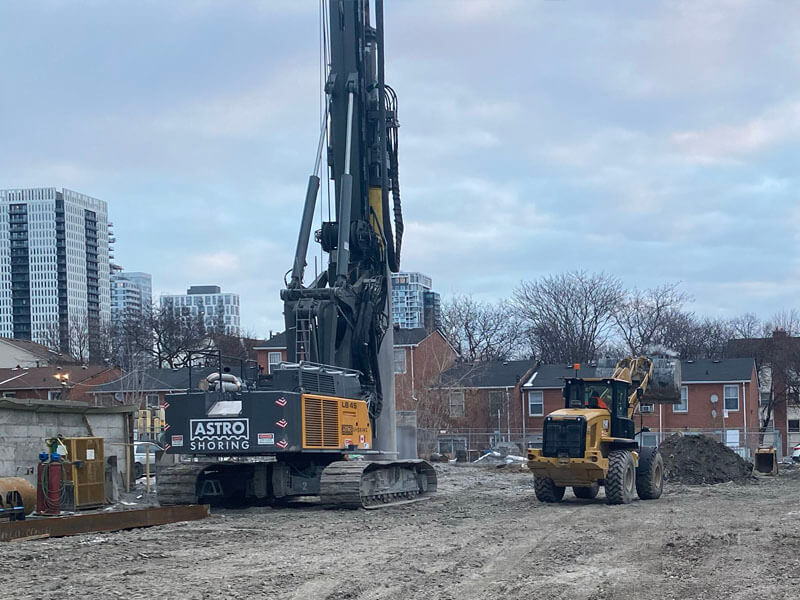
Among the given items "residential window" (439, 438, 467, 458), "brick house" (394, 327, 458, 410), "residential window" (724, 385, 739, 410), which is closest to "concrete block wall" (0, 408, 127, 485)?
"residential window" (439, 438, 467, 458)

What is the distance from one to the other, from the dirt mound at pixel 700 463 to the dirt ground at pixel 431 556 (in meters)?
10.1

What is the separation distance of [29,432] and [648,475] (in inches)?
543

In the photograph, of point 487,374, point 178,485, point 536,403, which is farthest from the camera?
point 487,374

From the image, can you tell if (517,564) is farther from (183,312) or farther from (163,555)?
(183,312)

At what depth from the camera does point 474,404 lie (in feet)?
210

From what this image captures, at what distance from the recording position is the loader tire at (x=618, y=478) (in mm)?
22266

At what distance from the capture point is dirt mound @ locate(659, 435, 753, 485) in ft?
103

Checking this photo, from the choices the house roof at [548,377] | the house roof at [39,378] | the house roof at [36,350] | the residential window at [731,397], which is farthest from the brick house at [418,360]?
the house roof at [36,350]

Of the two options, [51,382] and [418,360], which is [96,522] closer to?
[418,360]

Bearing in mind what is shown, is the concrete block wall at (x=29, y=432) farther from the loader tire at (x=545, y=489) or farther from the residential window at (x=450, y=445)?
the residential window at (x=450, y=445)

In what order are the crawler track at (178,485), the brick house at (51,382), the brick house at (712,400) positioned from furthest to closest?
the brick house at (51,382)
the brick house at (712,400)
the crawler track at (178,485)

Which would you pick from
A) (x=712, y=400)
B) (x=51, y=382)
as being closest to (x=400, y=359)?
(x=712, y=400)

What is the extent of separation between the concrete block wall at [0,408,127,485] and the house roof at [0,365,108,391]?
44.9 meters

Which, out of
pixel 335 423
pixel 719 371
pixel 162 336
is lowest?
pixel 335 423
